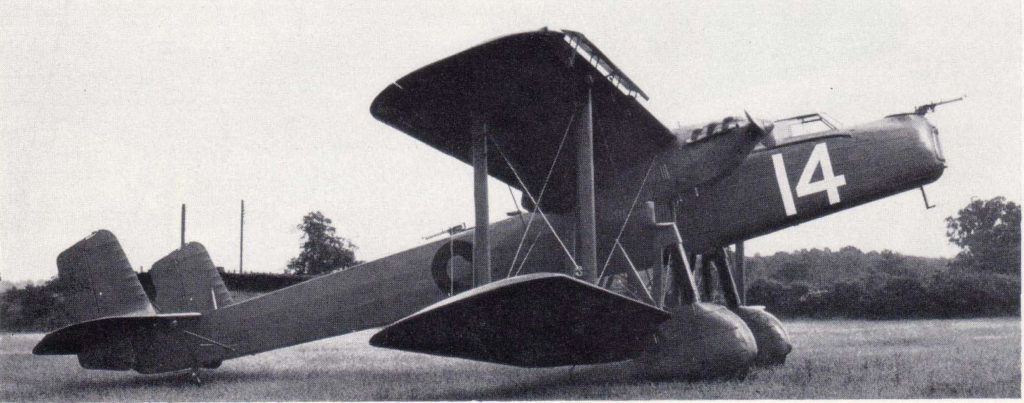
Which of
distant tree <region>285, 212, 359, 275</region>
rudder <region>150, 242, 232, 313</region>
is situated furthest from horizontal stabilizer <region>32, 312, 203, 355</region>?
distant tree <region>285, 212, 359, 275</region>

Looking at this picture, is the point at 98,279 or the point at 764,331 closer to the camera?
the point at 764,331

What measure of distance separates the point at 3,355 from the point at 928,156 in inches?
573

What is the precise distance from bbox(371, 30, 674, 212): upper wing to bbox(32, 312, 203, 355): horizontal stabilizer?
391 centimetres

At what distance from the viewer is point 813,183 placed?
25.4ft

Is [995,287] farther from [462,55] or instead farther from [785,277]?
[462,55]

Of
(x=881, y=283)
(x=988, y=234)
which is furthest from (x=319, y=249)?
(x=988, y=234)

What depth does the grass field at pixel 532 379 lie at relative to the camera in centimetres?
686

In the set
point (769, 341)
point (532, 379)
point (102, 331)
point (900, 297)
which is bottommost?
point (532, 379)

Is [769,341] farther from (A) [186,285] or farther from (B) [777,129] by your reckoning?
(A) [186,285]

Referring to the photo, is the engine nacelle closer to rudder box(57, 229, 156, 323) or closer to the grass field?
the grass field

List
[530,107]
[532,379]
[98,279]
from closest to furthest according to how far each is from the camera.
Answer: [530,107]
[532,379]
[98,279]

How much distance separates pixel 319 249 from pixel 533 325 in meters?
31.5

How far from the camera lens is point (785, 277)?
2627 cm

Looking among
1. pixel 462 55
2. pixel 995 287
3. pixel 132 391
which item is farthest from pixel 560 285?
pixel 995 287
